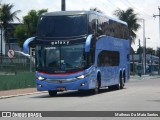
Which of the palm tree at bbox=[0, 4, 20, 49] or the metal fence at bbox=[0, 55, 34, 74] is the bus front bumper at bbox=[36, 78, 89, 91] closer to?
the metal fence at bbox=[0, 55, 34, 74]

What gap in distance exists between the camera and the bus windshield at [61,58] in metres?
25.2

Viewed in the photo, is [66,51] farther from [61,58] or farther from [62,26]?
[62,26]

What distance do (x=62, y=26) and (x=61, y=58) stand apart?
167 centimetres

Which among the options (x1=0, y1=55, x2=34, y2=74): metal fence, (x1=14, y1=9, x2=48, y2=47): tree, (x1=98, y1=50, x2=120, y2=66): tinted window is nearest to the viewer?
(x1=98, y1=50, x2=120, y2=66): tinted window

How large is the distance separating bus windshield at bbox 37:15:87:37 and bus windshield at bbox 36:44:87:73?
70 centimetres

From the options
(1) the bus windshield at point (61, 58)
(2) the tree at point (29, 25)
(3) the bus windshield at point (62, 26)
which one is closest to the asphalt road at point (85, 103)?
(1) the bus windshield at point (61, 58)

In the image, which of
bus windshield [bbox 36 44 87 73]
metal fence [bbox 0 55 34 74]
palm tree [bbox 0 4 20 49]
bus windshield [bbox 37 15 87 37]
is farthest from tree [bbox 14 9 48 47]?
bus windshield [bbox 36 44 87 73]

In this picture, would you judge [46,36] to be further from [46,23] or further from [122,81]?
[122,81]

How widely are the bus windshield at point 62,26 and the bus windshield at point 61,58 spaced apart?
702 mm

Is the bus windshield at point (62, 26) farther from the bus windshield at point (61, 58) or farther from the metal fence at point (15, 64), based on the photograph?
the metal fence at point (15, 64)

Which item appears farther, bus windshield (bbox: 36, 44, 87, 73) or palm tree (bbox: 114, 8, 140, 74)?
palm tree (bbox: 114, 8, 140, 74)

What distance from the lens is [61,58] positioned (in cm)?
2538

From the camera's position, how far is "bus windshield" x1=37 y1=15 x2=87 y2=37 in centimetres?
2545

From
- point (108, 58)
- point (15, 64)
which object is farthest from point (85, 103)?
point (15, 64)
